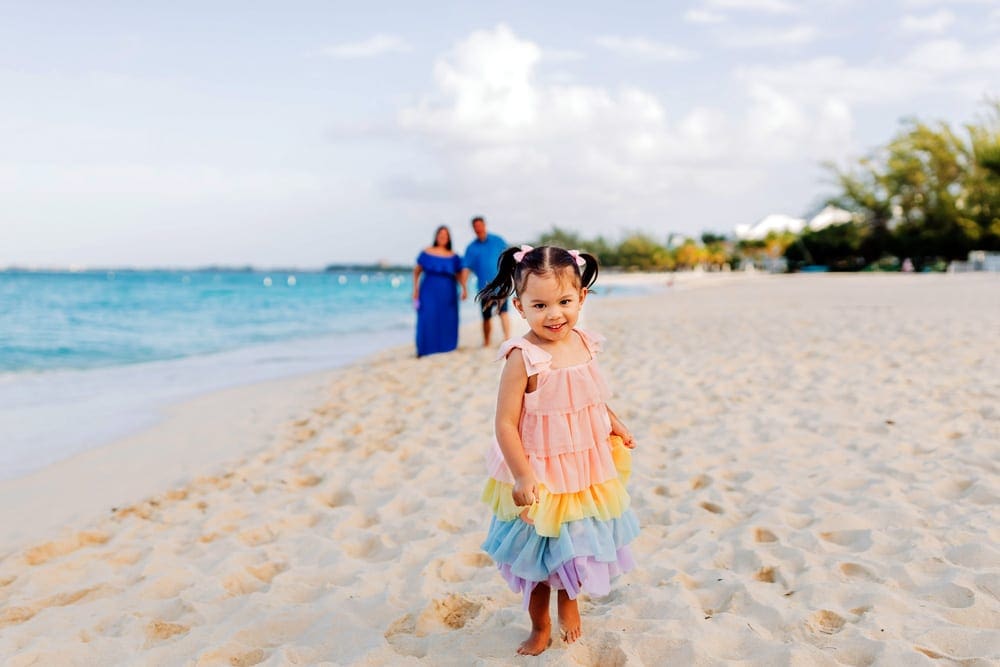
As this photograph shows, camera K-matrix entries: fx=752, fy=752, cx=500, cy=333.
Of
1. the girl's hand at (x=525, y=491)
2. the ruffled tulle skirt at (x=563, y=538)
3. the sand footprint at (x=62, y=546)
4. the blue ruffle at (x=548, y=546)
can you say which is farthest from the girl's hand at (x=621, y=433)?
the sand footprint at (x=62, y=546)

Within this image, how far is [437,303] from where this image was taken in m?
9.48

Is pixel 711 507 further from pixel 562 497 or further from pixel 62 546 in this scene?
pixel 62 546

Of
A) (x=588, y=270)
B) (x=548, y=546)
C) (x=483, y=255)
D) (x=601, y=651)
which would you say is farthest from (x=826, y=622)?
(x=483, y=255)

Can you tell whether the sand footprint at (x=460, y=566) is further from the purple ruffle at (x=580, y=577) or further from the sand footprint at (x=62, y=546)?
the sand footprint at (x=62, y=546)

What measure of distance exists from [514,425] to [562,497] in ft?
0.80

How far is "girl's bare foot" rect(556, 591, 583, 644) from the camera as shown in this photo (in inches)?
91.5

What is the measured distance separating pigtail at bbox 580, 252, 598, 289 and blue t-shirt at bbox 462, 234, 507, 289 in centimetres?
681

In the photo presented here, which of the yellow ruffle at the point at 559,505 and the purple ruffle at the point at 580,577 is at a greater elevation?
the yellow ruffle at the point at 559,505

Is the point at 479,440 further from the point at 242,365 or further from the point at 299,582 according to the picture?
the point at 242,365

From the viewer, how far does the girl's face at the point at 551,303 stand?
2148 millimetres

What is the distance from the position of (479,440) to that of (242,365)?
25.3 ft

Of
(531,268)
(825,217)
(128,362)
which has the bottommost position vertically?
(128,362)

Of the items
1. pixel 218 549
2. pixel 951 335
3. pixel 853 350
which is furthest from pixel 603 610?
pixel 951 335

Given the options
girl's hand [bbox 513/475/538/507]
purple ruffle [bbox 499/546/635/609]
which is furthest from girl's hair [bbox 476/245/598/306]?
purple ruffle [bbox 499/546/635/609]
